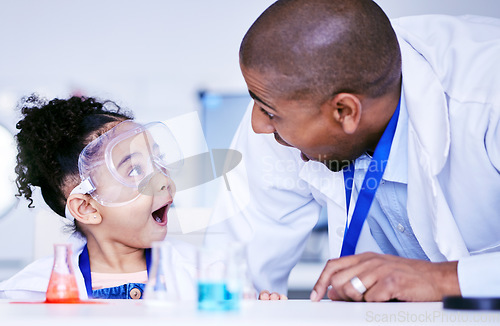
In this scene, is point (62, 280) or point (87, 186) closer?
point (62, 280)

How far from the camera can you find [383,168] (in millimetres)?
1387

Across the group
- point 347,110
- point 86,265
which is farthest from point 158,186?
point 347,110

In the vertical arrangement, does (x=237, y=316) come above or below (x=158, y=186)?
above

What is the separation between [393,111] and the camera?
1.44 metres

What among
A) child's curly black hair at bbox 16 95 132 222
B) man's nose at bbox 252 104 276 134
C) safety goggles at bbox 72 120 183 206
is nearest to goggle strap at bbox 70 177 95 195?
safety goggles at bbox 72 120 183 206

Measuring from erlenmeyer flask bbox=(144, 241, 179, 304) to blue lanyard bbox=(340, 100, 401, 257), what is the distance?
2.14 ft

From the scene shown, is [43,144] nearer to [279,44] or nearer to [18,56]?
[279,44]

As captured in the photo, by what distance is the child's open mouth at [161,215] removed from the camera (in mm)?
1646

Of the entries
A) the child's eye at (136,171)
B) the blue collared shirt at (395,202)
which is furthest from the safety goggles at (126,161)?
the blue collared shirt at (395,202)

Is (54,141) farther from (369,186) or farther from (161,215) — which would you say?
(369,186)

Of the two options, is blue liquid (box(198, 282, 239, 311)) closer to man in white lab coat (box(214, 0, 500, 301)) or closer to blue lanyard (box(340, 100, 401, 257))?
man in white lab coat (box(214, 0, 500, 301))

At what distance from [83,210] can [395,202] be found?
0.87 metres

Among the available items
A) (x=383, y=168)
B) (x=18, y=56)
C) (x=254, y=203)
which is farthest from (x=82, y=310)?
(x=18, y=56)

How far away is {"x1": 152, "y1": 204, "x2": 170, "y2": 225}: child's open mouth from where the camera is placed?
1.65 meters
